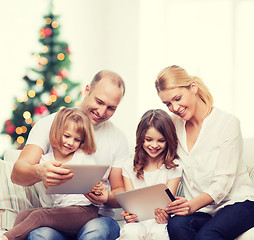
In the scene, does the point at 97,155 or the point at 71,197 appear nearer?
the point at 71,197

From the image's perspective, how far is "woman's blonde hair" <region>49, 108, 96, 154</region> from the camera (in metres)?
2.20

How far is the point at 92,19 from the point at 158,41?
949mm

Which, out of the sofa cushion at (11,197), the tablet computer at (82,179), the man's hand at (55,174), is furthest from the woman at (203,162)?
the sofa cushion at (11,197)

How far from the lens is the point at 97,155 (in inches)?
93.6

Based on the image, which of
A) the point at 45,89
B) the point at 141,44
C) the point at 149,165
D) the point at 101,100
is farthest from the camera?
the point at 141,44

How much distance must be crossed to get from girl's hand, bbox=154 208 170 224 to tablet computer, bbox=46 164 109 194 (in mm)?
350

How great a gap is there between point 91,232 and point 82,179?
9.7 inches

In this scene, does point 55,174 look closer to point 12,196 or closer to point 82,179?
point 82,179

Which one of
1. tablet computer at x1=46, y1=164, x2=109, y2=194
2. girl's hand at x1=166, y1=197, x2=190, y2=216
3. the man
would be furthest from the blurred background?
girl's hand at x1=166, y1=197, x2=190, y2=216

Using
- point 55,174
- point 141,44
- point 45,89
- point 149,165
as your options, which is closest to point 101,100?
point 149,165

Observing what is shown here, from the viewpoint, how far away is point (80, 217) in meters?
2.12

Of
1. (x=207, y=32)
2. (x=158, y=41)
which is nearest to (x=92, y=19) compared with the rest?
(x=158, y=41)

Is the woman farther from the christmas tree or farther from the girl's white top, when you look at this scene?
the christmas tree

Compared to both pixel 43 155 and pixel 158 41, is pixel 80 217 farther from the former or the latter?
pixel 158 41
